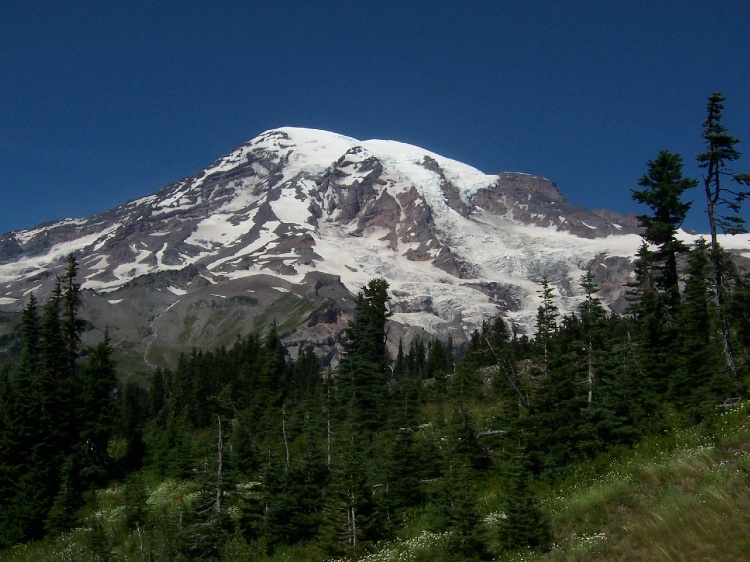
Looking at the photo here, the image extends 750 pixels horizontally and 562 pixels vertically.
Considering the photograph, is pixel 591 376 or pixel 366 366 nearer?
pixel 591 376

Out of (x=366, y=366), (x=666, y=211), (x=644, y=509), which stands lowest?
(x=644, y=509)

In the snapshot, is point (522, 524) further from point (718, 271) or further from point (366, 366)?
point (366, 366)

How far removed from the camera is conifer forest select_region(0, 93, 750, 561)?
1822cm

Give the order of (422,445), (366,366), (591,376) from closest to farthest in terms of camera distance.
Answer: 1. (591,376)
2. (422,445)
3. (366,366)

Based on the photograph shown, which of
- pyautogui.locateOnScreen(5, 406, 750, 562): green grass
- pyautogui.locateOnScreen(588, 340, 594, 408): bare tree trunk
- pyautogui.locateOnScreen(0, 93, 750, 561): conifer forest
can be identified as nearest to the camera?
pyautogui.locateOnScreen(5, 406, 750, 562): green grass

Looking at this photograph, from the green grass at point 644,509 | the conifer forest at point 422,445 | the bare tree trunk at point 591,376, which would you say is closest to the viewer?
the green grass at point 644,509

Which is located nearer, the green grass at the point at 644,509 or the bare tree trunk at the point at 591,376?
the green grass at the point at 644,509

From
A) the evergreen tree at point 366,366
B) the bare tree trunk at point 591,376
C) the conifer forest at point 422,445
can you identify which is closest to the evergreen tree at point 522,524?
the conifer forest at point 422,445

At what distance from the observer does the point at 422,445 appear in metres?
24.7

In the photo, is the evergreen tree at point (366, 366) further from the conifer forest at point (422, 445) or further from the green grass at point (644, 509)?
the green grass at point (644, 509)

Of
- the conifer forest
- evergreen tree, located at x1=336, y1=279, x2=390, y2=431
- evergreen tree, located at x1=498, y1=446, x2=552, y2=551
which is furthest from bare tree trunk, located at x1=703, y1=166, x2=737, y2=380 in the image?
evergreen tree, located at x1=336, y1=279, x2=390, y2=431

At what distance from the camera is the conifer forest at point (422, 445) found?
1822 cm

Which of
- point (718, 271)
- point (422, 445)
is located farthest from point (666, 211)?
point (422, 445)

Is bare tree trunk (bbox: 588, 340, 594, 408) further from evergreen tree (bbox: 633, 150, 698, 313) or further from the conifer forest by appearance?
evergreen tree (bbox: 633, 150, 698, 313)
